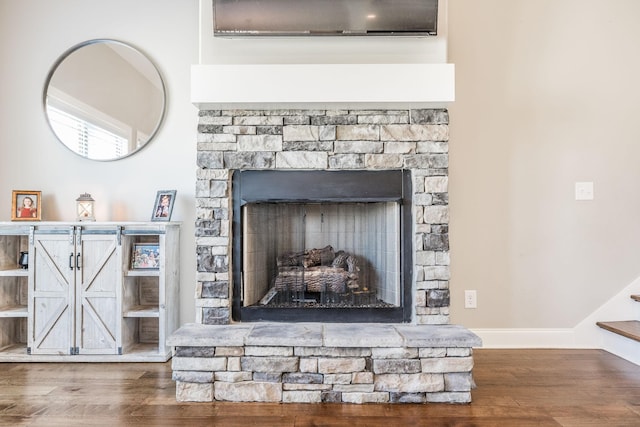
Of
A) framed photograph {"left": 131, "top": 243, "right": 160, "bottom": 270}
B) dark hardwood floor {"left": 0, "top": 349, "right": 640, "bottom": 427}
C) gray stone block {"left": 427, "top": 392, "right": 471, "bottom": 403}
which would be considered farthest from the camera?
framed photograph {"left": 131, "top": 243, "right": 160, "bottom": 270}

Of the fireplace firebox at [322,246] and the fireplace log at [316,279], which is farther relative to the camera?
the fireplace log at [316,279]

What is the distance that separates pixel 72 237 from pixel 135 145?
70 cm

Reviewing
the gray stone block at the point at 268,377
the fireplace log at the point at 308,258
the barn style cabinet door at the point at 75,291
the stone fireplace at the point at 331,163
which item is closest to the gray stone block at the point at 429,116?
the stone fireplace at the point at 331,163

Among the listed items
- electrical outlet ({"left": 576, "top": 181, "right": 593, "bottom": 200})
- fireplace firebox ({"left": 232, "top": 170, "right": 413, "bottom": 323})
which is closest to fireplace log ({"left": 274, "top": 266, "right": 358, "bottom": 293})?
fireplace firebox ({"left": 232, "top": 170, "right": 413, "bottom": 323})

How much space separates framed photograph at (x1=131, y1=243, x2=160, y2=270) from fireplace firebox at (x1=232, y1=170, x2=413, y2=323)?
0.63 metres

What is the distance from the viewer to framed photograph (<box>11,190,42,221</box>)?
260 centimetres

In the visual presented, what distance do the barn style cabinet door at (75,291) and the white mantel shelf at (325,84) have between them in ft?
3.54

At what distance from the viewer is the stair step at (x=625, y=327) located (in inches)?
94.6

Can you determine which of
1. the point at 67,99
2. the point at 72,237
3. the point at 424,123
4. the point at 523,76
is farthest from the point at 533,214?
the point at 67,99

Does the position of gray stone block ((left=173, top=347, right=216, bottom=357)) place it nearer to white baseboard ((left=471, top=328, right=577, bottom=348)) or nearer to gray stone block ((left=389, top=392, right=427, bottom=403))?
gray stone block ((left=389, top=392, right=427, bottom=403))

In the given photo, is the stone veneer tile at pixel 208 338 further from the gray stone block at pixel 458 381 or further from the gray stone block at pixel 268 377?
the gray stone block at pixel 458 381

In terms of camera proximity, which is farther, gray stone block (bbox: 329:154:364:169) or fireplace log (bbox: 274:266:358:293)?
fireplace log (bbox: 274:266:358:293)

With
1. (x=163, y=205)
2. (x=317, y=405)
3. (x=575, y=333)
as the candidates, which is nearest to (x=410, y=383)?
(x=317, y=405)

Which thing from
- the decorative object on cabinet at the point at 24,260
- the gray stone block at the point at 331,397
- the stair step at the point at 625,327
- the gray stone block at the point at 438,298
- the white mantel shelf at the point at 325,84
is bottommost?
the gray stone block at the point at 331,397
